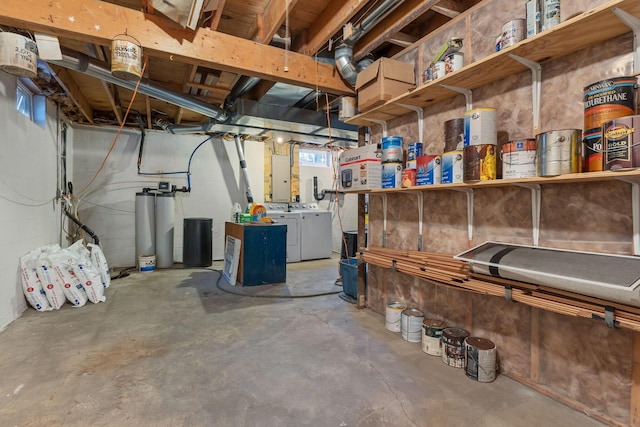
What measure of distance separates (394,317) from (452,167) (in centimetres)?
140

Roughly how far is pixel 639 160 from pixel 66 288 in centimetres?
449

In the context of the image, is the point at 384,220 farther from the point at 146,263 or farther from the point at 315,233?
the point at 146,263

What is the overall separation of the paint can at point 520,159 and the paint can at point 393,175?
2.87ft

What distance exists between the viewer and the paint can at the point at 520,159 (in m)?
1.62

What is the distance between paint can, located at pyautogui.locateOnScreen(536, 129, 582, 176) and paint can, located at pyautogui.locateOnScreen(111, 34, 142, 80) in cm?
253

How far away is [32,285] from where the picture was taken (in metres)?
3.05

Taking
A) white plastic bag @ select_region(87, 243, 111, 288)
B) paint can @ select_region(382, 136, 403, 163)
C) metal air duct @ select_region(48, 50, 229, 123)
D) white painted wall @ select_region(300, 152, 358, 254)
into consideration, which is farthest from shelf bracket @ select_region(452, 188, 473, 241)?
white painted wall @ select_region(300, 152, 358, 254)

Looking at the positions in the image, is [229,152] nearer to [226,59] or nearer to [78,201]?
[78,201]

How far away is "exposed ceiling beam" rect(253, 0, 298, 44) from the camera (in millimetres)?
2158

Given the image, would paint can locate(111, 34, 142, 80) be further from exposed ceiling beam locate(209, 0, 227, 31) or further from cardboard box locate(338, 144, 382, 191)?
cardboard box locate(338, 144, 382, 191)

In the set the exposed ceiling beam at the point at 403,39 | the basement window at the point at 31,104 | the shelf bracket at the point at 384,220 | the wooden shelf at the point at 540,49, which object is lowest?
the shelf bracket at the point at 384,220

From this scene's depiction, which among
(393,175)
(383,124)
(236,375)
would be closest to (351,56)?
(383,124)

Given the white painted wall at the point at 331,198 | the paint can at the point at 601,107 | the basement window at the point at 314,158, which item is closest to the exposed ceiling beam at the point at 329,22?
the paint can at the point at 601,107

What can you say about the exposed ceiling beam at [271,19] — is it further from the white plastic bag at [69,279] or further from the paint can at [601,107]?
the white plastic bag at [69,279]
